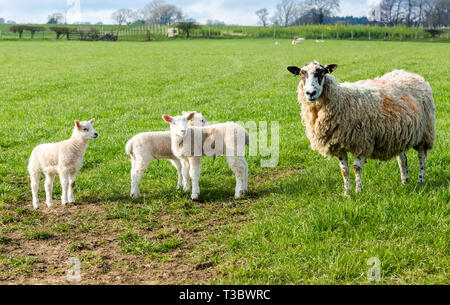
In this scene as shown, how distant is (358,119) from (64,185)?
4326mm

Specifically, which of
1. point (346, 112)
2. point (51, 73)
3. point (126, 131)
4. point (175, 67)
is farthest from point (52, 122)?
point (175, 67)

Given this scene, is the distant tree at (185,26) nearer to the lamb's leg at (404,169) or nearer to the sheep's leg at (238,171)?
the sheep's leg at (238,171)

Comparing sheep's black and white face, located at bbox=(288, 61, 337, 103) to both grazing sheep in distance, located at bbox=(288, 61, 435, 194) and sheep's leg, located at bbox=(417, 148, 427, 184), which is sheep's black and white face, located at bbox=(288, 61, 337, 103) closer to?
grazing sheep in distance, located at bbox=(288, 61, 435, 194)

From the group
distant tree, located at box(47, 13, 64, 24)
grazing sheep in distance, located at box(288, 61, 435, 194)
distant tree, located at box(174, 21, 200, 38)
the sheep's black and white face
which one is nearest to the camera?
the sheep's black and white face

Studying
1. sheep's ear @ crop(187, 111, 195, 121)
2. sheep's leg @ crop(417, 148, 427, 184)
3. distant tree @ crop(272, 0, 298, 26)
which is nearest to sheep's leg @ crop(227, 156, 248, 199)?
sheep's ear @ crop(187, 111, 195, 121)

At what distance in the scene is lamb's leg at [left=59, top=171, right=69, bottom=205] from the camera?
6.55 metres

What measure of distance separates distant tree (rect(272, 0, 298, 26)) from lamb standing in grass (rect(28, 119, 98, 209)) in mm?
85791

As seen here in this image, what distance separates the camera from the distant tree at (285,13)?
8856cm

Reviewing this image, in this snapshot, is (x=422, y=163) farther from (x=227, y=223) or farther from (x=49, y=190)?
(x=49, y=190)

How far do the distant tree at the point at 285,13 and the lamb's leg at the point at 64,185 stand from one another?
86.0 meters

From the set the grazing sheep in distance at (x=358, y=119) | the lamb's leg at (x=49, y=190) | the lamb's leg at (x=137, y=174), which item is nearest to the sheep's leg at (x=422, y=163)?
the grazing sheep in distance at (x=358, y=119)

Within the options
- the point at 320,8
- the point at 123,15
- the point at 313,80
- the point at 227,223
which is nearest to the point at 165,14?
the point at 123,15

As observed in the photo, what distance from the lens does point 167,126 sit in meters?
11.4

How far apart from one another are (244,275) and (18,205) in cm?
405
